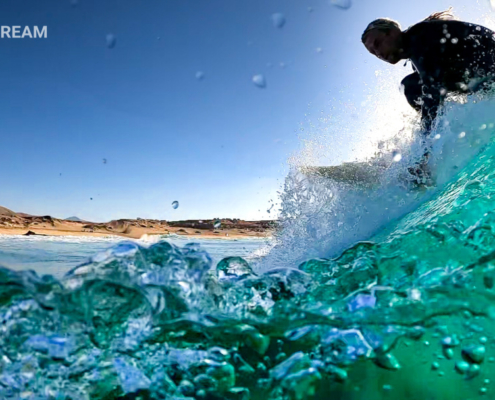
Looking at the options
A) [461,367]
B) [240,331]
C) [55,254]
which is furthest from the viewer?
[55,254]

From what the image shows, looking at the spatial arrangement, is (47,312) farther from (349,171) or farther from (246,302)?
(349,171)

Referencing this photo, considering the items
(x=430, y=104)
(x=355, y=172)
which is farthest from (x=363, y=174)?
(x=430, y=104)

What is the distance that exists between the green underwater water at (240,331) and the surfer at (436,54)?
2.17 m

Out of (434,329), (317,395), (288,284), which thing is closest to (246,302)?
(288,284)

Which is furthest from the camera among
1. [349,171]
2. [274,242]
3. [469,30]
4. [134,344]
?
[274,242]

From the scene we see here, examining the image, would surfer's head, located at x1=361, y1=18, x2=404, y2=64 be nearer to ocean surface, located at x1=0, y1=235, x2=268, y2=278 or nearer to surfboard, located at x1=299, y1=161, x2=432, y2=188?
surfboard, located at x1=299, y1=161, x2=432, y2=188

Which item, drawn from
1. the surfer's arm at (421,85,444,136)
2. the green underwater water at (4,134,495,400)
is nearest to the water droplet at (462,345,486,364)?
the green underwater water at (4,134,495,400)

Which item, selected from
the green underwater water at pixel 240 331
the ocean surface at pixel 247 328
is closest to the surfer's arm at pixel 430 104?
the ocean surface at pixel 247 328

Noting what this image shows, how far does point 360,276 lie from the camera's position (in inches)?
76.4

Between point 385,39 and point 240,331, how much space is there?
329 cm

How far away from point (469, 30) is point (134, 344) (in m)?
3.58

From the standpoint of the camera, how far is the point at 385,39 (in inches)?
148

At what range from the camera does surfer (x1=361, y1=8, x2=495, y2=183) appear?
3383mm

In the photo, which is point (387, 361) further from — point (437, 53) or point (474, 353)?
point (437, 53)
